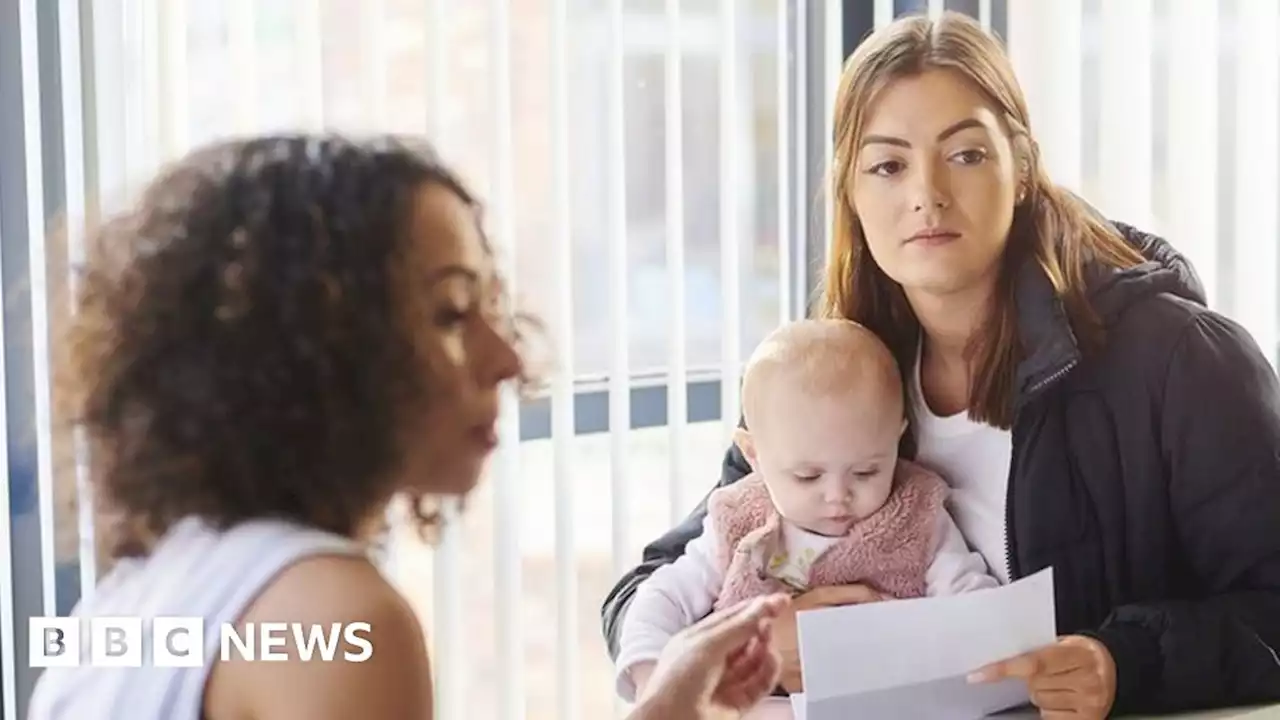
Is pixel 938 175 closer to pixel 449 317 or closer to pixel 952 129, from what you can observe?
pixel 952 129

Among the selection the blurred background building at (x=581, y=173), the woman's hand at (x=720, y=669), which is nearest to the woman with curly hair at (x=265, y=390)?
the blurred background building at (x=581, y=173)

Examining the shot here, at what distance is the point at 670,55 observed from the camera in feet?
4.80

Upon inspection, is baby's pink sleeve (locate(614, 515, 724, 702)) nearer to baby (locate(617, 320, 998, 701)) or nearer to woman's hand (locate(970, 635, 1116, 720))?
baby (locate(617, 320, 998, 701))

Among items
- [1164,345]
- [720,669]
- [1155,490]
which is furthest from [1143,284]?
[720,669]

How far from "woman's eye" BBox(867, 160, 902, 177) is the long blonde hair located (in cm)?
3

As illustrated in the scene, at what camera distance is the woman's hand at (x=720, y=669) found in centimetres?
99

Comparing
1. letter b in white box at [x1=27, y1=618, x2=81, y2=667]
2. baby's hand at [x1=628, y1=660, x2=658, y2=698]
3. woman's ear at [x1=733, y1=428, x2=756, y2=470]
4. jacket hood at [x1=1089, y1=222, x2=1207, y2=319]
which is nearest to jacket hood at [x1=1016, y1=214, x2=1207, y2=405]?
jacket hood at [x1=1089, y1=222, x2=1207, y2=319]

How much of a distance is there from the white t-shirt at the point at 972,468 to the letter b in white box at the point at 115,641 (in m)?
0.65

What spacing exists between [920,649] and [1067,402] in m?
0.23

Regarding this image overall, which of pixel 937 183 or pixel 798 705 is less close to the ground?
pixel 937 183

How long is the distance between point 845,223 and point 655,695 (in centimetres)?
48

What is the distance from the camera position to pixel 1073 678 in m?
1.14

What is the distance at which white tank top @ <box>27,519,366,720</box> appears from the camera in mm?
773

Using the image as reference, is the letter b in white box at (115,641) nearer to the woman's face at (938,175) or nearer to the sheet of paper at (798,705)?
the sheet of paper at (798,705)
